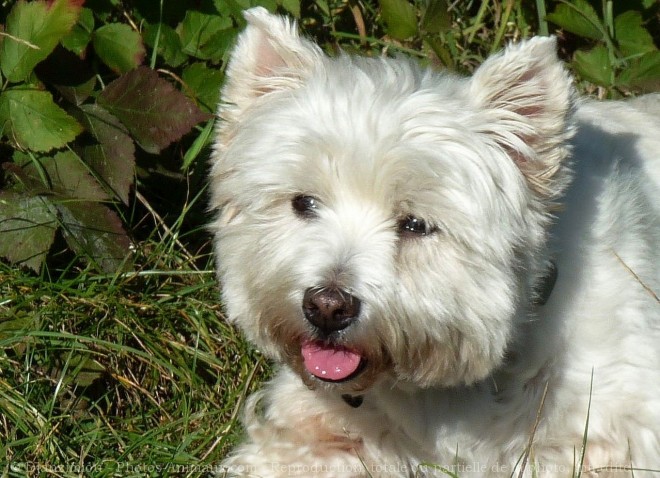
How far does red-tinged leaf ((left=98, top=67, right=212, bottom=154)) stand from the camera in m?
3.59

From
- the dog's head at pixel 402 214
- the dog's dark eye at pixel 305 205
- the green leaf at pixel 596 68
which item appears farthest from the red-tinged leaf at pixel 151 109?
the green leaf at pixel 596 68

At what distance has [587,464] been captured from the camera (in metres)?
2.96

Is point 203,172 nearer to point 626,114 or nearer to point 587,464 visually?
point 626,114

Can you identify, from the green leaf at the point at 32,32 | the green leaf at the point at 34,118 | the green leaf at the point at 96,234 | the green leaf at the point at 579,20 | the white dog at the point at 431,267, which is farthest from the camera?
the green leaf at the point at 579,20

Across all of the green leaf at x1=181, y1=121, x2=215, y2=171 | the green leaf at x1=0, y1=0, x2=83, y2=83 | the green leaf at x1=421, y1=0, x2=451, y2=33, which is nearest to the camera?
the green leaf at x1=0, y1=0, x2=83, y2=83

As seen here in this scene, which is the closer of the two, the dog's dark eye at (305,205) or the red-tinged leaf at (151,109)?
the dog's dark eye at (305,205)

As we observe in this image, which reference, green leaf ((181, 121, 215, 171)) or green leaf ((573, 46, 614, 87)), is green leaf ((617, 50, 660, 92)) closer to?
green leaf ((573, 46, 614, 87))

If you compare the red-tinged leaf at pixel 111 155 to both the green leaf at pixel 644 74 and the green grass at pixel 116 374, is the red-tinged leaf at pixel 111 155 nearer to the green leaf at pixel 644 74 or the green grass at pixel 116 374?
the green grass at pixel 116 374

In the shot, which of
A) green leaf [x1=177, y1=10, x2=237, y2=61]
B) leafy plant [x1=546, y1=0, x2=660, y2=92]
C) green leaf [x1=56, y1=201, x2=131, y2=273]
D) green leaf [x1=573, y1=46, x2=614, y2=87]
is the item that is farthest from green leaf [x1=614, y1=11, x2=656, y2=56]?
green leaf [x1=56, y1=201, x2=131, y2=273]

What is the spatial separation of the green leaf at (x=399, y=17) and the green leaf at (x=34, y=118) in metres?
1.44

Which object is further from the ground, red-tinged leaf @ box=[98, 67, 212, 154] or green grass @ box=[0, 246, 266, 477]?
red-tinged leaf @ box=[98, 67, 212, 154]

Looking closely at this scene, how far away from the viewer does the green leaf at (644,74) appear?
14.3 feet

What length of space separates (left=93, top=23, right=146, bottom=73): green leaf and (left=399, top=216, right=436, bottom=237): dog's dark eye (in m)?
1.43

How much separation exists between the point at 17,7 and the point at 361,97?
4.53ft
